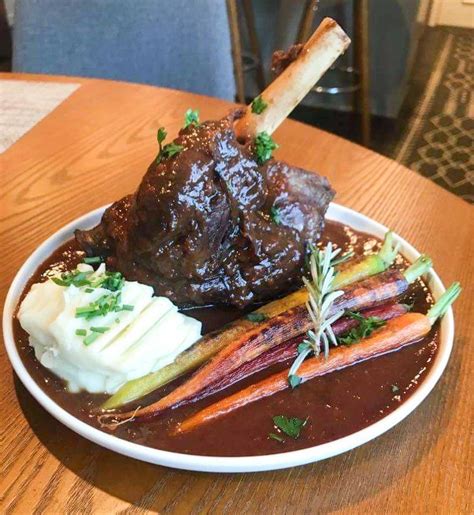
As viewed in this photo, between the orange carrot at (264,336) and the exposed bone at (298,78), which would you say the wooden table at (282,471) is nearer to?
the orange carrot at (264,336)

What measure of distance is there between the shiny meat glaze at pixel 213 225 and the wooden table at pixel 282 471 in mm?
378

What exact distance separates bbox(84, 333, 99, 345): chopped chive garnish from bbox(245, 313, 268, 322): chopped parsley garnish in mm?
360

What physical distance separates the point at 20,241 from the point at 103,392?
77cm

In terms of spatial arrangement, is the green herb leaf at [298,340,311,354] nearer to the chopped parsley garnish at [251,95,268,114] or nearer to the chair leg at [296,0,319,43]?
the chopped parsley garnish at [251,95,268,114]

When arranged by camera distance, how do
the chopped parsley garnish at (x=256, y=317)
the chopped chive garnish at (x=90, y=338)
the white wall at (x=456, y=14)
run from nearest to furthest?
the chopped chive garnish at (x=90, y=338)
the chopped parsley garnish at (x=256, y=317)
the white wall at (x=456, y=14)

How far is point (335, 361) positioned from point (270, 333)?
0.48 ft

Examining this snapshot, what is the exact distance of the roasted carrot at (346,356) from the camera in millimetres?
1146

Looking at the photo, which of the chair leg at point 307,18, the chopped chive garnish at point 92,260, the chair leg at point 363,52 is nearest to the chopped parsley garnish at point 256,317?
the chopped chive garnish at point 92,260

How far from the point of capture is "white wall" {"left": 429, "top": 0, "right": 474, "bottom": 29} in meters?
7.76

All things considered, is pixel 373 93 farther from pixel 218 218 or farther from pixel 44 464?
pixel 44 464

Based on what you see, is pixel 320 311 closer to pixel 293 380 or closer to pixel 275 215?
pixel 293 380

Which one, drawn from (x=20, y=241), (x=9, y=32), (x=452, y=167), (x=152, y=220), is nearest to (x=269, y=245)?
(x=152, y=220)

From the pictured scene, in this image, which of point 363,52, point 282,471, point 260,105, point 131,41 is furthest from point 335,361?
point 363,52

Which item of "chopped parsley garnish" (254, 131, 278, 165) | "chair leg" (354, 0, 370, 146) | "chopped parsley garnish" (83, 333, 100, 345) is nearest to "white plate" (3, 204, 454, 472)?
"chopped parsley garnish" (83, 333, 100, 345)
